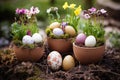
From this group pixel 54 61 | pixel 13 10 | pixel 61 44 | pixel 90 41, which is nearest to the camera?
pixel 90 41

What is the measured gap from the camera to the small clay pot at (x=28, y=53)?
2203mm

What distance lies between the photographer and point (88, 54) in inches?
83.5

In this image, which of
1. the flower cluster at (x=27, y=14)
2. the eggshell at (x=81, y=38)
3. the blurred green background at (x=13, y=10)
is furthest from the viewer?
the blurred green background at (x=13, y=10)

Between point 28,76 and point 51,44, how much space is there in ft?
1.19

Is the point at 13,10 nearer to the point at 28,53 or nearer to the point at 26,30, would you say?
the point at 26,30

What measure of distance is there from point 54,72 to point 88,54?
0.26 metres

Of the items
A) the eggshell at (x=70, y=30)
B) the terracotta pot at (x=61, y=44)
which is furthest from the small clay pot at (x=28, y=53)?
the eggshell at (x=70, y=30)

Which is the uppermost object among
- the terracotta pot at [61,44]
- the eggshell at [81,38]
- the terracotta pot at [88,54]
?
the eggshell at [81,38]

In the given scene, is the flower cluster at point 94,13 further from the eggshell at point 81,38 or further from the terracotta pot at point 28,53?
the terracotta pot at point 28,53

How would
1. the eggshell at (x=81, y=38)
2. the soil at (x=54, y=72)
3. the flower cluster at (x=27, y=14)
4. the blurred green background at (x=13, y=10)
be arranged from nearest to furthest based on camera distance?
the soil at (x=54, y=72) → the eggshell at (x=81, y=38) → the flower cluster at (x=27, y=14) → the blurred green background at (x=13, y=10)

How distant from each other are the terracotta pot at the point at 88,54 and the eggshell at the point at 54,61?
0.38 ft

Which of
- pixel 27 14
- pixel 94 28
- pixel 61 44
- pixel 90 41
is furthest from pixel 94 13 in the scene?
pixel 27 14

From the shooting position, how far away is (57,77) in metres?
2.05

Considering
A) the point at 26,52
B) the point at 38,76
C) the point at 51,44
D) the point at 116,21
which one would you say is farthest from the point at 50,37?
the point at 116,21
